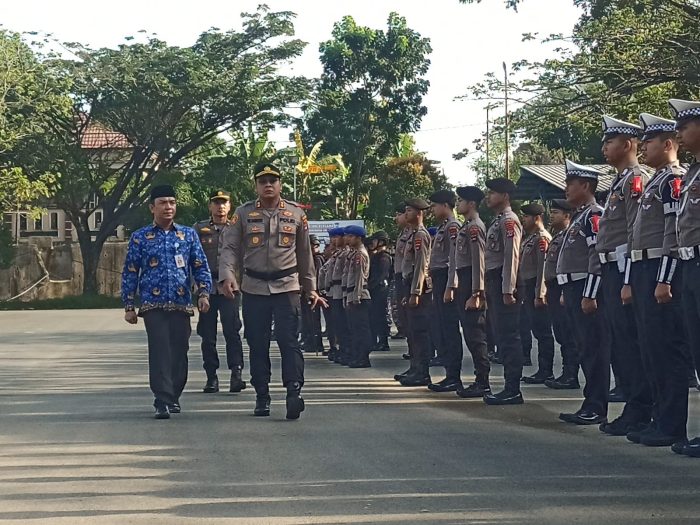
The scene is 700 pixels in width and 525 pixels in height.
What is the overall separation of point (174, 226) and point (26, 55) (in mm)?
34491

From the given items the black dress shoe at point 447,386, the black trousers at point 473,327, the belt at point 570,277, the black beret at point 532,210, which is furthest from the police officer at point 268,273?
the black beret at point 532,210

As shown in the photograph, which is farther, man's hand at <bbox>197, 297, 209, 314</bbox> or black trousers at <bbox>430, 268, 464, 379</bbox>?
black trousers at <bbox>430, 268, 464, 379</bbox>

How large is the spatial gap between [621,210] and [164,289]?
3989 millimetres

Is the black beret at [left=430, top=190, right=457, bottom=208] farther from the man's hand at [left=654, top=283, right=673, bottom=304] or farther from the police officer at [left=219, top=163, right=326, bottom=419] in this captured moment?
the man's hand at [left=654, top=283, right=673, bottom=304]

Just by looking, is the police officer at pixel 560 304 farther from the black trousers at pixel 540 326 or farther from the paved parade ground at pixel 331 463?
the paved parade ground at pixel 331 463

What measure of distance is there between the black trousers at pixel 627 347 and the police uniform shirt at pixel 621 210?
0.22 metres

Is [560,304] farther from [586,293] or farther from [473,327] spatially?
[586,293]

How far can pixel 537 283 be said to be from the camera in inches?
595

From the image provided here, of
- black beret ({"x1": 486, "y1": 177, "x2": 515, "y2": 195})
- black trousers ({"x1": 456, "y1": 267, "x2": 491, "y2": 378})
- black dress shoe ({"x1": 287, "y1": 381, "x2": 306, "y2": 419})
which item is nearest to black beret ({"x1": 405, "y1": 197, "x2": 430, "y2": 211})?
black trousers ({"x1": 456, "y1": 267, "x2": 491, "y2": 378})

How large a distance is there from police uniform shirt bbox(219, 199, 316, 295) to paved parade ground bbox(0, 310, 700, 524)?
3.77 feet

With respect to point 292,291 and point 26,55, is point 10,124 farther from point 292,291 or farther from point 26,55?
point 292,291

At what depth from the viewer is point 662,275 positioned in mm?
8586

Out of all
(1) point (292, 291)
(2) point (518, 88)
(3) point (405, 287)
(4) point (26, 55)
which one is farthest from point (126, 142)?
(1) point (292, 291)

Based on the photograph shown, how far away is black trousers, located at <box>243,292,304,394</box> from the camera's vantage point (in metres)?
11.0
